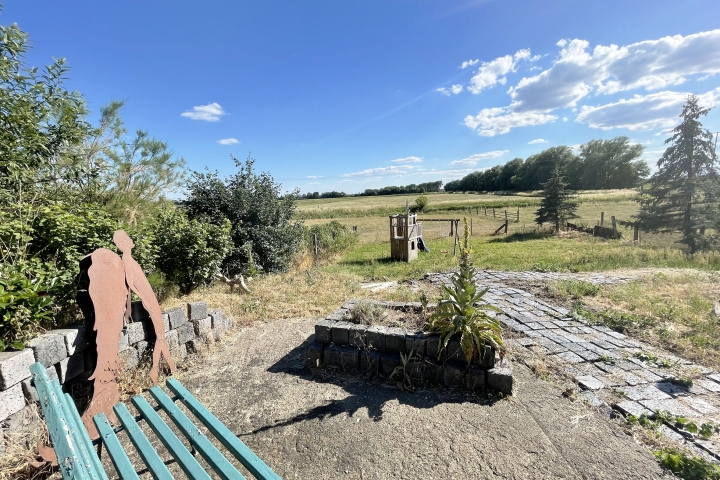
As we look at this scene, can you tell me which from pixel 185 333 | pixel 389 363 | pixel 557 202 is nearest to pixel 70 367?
pixel 185 333

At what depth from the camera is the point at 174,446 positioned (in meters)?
1.81

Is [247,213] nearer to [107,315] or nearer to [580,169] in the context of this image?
[107,315]


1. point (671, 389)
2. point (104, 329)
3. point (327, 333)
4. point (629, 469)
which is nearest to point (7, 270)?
point (104, 329)

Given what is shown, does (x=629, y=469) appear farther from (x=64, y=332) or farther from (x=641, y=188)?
(x=641, y=188)

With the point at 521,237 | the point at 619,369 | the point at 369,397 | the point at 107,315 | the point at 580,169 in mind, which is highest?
the point at 580,169

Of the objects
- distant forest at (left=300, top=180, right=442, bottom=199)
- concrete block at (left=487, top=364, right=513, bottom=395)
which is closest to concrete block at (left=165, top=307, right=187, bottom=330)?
concrete block at (left=487, top=364, right=513, bottom=395)

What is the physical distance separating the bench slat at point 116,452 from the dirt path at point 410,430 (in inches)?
39.9

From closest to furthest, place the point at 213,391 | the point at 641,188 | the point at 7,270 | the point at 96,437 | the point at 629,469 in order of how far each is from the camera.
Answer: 1. the point at 629,469
2. the point at 96,437
3. the point at 7,270
4. the point at 213,391
5. the point at 641,188

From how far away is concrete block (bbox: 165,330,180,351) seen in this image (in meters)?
3.78

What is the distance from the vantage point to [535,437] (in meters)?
2.57

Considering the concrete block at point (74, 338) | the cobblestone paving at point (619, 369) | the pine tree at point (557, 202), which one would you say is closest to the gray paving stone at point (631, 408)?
the cobblestone paving at point (619, 369)

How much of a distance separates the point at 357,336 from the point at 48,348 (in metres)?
2.81

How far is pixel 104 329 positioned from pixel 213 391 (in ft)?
4.16

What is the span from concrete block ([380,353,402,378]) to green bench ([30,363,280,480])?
1.94 metres
